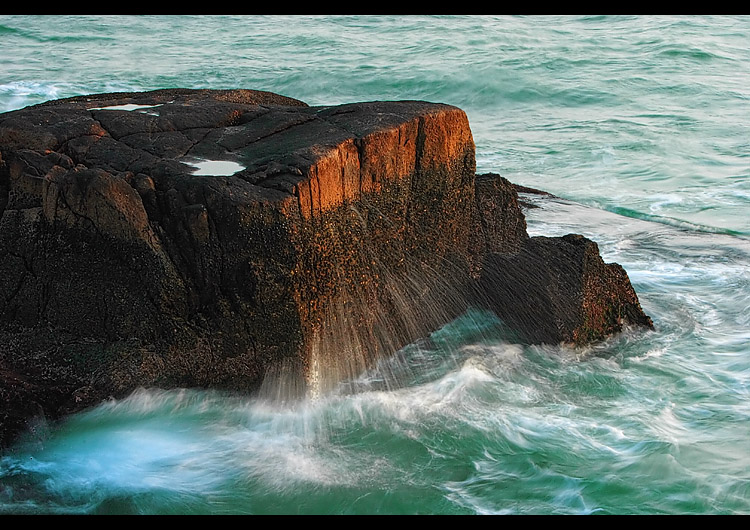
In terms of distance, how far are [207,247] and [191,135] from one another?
992 mm

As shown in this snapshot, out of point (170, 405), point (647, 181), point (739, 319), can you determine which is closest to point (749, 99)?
point (647, 181)

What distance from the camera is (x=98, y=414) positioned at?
4.70m

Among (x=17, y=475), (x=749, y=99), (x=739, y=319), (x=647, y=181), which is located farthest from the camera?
(x=749, y=99)

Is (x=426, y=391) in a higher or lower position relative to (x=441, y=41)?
lower

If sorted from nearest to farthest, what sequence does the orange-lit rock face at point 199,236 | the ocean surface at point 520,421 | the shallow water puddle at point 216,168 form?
the ocean surface at point 520,421, the orange-lit rock face at point 199,236, the shallow water puddle at point 216,168

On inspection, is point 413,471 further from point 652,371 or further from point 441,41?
point 441,41

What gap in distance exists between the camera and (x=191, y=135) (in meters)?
5.31

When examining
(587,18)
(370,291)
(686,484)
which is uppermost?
(587,18)

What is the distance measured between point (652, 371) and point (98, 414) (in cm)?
341

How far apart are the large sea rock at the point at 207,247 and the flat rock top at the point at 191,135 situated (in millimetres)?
15

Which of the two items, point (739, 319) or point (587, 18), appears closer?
point (739, 319)

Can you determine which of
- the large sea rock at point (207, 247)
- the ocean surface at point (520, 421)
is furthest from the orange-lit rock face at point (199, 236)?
the ocean surface at point (520, 421)

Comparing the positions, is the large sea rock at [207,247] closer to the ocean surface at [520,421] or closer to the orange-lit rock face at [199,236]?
the orange-lit rock face at [199,236]

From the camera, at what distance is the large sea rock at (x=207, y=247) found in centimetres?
460
